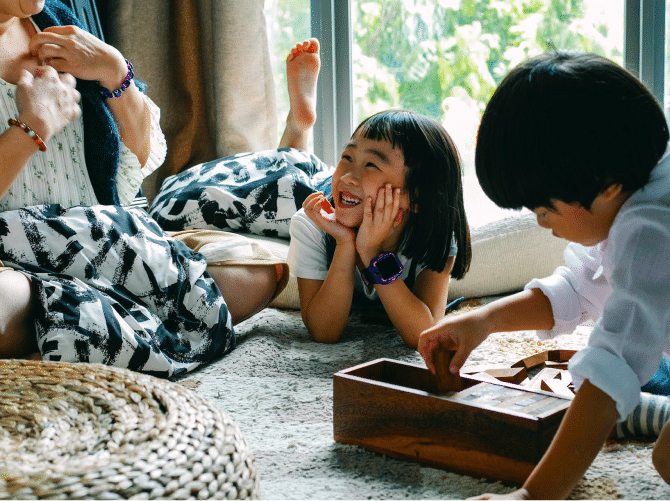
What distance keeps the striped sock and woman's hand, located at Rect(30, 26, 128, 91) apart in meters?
1.03

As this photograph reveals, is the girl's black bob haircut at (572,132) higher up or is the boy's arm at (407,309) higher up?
the girl's black bob haircut at (572,132)

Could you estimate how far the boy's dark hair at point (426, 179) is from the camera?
4.55 feet

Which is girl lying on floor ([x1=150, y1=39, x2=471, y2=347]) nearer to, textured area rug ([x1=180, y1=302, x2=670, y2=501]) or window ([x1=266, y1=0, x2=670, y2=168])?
textured area rug ([x1=180, y1=302, x2=670, y2=501])

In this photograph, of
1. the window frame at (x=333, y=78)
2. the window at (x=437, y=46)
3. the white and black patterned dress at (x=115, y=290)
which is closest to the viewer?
the white and black patterned dress at (x=115, y=290)

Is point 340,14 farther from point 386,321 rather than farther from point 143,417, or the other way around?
point 143,417

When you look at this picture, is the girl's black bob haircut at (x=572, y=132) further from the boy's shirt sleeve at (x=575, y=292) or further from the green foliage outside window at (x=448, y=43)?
the green foliage outside window at (x=448, y=43)

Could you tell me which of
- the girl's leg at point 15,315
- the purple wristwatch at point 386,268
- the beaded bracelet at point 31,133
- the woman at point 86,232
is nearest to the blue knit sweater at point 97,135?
the woman at point 86,232

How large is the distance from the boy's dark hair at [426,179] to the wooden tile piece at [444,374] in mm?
528

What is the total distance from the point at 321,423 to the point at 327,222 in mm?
489

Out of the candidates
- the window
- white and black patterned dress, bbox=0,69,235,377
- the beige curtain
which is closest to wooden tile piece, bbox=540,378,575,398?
white and black patterned dress, bbox=0,69,235,377

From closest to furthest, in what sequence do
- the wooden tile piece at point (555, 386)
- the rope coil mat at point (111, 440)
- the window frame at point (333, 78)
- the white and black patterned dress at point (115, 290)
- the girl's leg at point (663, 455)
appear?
the rope coil mat at point (111, 440) → the girl's leg at point (663, 455) → the wooden tile piece at point (555, 386) → the white and black patterned dress at point (115, 290) → the window frame at point (333, 78)

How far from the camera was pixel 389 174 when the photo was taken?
4.50ft

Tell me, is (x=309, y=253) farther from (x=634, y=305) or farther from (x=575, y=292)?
(x=634, y=305)

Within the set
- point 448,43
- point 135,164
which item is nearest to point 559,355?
point 135,164
